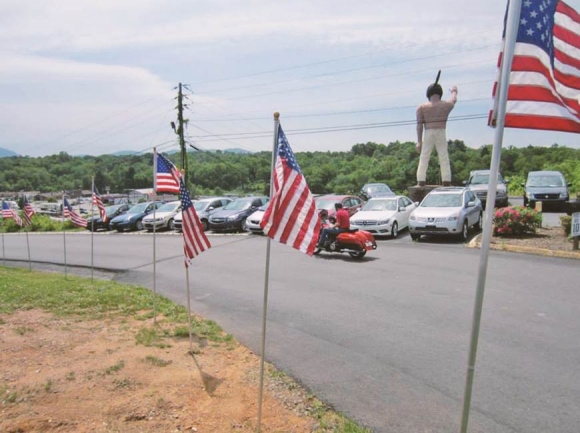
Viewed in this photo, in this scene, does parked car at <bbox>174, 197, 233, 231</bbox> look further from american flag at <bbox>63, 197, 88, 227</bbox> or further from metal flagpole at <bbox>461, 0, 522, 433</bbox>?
metal flagpole at <bbox>461, 0, 522, 433</bbox>

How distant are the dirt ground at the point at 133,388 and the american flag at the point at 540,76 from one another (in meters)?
3.20

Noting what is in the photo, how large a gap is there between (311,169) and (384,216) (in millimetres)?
56648

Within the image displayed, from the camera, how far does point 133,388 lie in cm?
486

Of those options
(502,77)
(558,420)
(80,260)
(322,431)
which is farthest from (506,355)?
(80,260)

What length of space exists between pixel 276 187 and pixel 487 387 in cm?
319

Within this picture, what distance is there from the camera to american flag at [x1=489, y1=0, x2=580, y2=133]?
10.4ft

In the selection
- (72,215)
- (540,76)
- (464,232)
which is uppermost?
(540,76)

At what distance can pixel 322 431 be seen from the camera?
3.99 metres

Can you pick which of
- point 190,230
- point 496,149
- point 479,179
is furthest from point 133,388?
point 479,179

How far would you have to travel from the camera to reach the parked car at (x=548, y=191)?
2139 centimetres

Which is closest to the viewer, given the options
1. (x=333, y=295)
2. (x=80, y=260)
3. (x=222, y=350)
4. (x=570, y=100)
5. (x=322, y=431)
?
(x=570, y=100)

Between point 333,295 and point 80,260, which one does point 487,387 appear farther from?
point 80,260

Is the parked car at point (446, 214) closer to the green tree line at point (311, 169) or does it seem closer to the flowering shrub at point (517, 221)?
the flowering shrub at point (517, 221)

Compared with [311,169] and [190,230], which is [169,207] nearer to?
[190,230]
